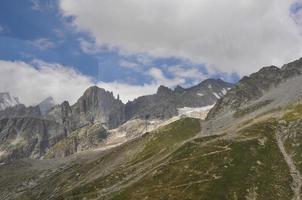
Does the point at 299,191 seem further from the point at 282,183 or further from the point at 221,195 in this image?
the point at 221,195

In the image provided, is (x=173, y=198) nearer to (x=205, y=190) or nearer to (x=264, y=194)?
(x=205, y=190)

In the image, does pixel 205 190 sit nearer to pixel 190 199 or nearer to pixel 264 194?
pixel 190 199

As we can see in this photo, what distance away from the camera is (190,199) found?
19438 centimetres

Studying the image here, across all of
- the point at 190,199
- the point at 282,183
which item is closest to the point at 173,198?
the point at 190,199

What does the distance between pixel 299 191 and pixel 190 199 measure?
40859 millimetres

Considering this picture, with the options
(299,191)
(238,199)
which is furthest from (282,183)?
(238,199)

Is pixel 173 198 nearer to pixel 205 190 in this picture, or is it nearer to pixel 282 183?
pixel 205 190

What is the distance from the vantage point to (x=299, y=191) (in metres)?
191

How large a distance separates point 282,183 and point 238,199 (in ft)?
72.0

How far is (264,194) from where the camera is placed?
626 ft

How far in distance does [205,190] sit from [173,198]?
1296 centimetres

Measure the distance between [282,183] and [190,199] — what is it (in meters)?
37.2

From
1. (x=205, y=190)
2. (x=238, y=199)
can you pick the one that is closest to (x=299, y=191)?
(x=238, y=199)

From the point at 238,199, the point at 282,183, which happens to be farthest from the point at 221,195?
the point at 282,183
